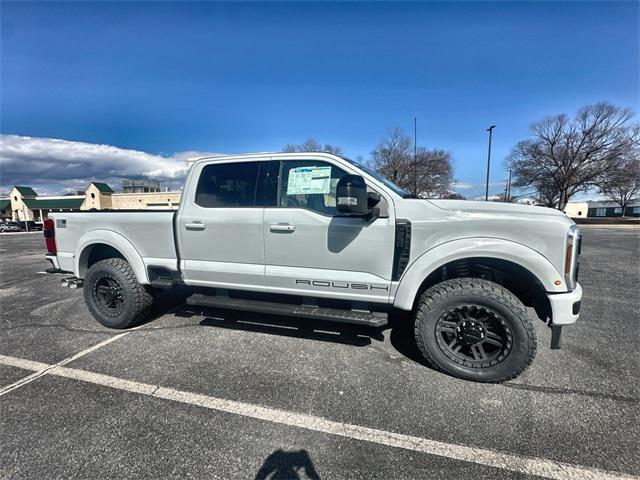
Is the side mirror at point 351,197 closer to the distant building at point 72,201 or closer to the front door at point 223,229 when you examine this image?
the front door at point 223,229

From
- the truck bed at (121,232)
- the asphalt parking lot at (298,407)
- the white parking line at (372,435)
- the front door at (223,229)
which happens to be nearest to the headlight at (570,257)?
the asphalt parking lot at (298,407)

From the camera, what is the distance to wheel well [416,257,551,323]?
9.50 ft

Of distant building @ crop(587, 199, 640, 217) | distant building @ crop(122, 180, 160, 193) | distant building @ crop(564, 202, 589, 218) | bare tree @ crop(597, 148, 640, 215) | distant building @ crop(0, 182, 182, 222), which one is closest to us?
bare tree @ crop(597, 148, 640, 215)

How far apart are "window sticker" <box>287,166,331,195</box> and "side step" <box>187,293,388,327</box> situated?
4.09ft

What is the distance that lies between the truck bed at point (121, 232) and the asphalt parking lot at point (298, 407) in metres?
1.00

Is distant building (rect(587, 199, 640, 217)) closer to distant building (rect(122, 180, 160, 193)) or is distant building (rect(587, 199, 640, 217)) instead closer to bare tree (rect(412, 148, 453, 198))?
bare tree (rect(412, 148, 453, 198))

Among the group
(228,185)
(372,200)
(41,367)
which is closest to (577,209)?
(372,200)

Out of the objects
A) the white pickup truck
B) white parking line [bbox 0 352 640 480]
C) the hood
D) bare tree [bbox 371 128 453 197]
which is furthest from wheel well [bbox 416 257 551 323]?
bare tree [bbox 371 128 453 197]

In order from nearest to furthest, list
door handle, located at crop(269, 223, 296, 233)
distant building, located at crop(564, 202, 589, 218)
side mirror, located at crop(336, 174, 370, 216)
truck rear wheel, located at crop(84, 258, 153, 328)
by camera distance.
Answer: side mirror, located at crop(336, 174, 370, 216) → door handle, located at crop(269, 223, 296, 233) → truck rear wheel, located at crop(84, 258, 153, 328) → distant building, located at crop(564, 202, 589, 218)

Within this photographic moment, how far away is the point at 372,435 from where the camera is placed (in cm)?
224

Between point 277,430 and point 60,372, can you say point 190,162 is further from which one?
point 277,430

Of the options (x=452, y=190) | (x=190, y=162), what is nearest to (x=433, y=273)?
(x=190, y=162)

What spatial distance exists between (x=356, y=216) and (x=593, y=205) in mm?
115072

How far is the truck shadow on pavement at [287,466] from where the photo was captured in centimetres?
190
